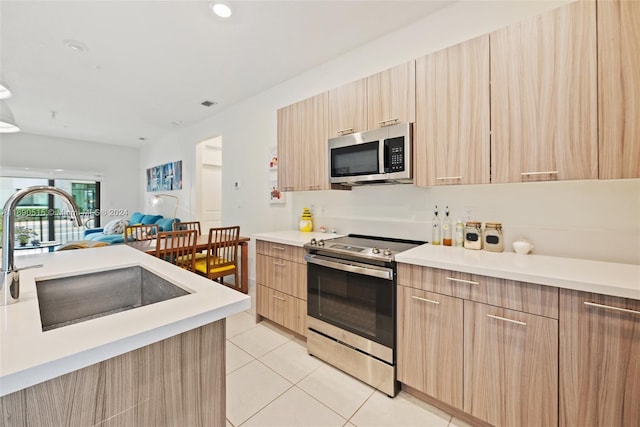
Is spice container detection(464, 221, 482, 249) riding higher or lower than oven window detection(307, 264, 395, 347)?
higher

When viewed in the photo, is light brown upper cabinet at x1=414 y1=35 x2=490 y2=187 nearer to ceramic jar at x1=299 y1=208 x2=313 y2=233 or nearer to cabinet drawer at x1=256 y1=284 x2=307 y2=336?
ceramic jar at x1=299 y1=208 x2=313 y2=233

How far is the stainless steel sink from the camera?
1112 millimetres

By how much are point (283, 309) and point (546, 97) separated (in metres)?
2.35

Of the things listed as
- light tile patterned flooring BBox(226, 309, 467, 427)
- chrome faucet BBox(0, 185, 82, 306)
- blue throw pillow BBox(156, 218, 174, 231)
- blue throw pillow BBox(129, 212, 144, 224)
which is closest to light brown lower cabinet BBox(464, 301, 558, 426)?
light tile patterned flooring BBox(226, 309, 467, 427)

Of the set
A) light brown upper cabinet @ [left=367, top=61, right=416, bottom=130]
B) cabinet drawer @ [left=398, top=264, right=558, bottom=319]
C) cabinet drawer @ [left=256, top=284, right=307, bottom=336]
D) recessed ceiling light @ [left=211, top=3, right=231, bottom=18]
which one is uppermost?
recessed ceiling light @ [left=211, top=3, right=231, bottom=18]

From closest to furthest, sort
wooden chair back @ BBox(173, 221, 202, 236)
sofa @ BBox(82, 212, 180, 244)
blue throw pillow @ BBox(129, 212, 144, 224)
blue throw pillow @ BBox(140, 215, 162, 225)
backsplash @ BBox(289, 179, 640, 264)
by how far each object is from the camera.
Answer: backsplash @ BBox(289, 179, 640, 264) → wooden chair back @ BBox(173, 221, 202, 236) → sofa @ BBox(82, 212, 180, 244) → blue throw pillow @ BBox(140, 215, 162, 225) → blue throw pillow @ BBox(129, 212, 144, 224)

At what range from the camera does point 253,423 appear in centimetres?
152

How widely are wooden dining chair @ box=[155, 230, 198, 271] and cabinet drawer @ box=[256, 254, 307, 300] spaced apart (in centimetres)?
90

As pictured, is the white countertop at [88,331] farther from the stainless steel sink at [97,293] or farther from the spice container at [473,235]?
the spice container at [473,235]

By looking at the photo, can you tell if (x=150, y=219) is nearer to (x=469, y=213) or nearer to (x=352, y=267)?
(x=352, y=267)

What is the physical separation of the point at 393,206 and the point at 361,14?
1.55 metres

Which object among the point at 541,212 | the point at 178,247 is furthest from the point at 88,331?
the point at 178,247

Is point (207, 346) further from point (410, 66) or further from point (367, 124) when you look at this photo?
point (410, 66)

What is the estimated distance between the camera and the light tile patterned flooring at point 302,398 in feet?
5.03
